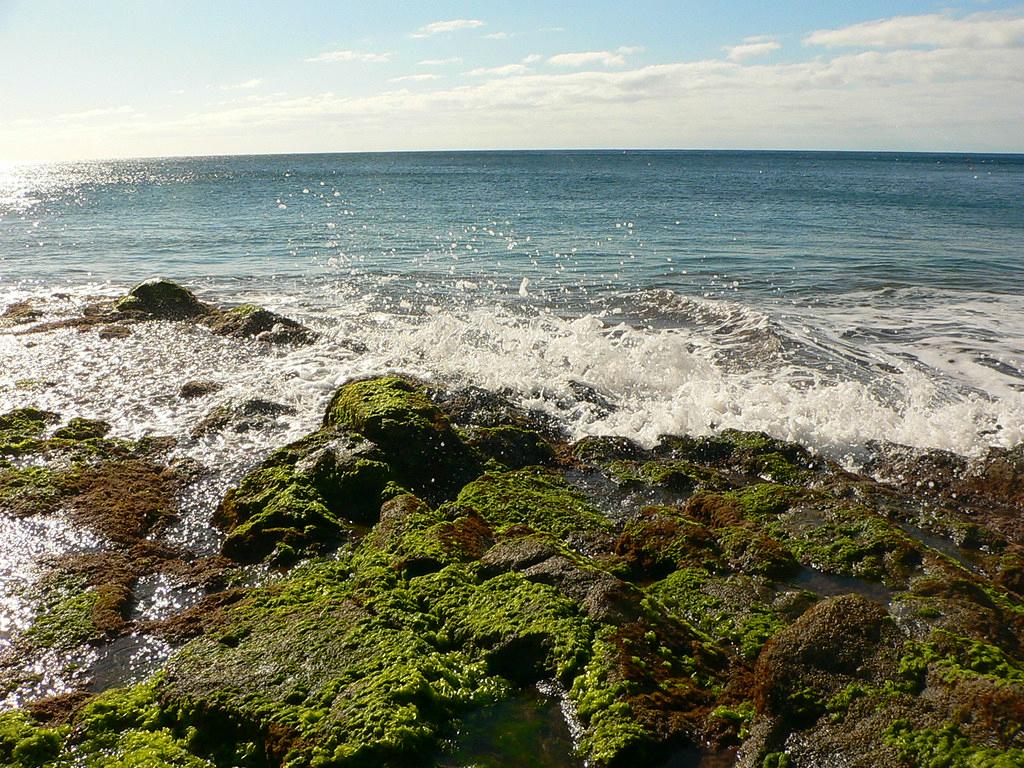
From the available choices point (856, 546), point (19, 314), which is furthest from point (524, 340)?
point (19, 314)

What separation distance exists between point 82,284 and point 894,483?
25547 mm

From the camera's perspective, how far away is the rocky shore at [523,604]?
16.1 ft

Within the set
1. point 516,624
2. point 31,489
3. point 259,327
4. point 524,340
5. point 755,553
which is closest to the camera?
point 516,624

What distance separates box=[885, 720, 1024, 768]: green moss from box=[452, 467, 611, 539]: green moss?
411 cm

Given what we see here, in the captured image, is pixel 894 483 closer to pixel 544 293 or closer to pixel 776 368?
pixel 776 368

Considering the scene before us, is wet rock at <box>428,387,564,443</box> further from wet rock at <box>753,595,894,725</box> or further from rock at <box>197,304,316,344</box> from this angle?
wet rock at <box>753,595,894,725</box>

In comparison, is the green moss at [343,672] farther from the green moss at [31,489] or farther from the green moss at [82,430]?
the green moss at [82,430]

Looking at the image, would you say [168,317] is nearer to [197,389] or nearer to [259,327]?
[259,327]

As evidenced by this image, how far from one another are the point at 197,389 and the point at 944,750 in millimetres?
12246

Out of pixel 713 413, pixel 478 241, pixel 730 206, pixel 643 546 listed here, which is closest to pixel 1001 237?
pixel 730 206

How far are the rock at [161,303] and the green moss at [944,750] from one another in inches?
720

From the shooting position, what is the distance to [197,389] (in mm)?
12938

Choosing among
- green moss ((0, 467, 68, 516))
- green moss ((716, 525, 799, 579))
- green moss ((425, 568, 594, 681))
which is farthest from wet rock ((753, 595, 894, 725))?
green moss ((0, 467, 68, 516))

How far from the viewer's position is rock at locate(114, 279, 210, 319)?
1858cm
